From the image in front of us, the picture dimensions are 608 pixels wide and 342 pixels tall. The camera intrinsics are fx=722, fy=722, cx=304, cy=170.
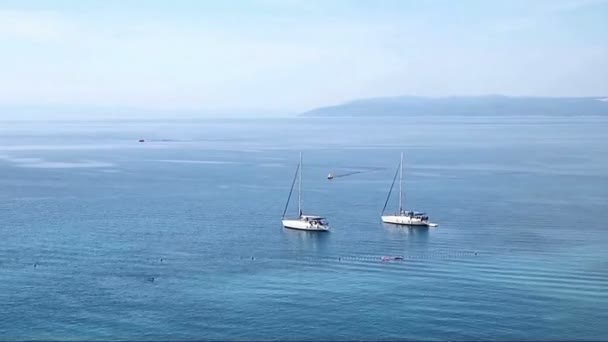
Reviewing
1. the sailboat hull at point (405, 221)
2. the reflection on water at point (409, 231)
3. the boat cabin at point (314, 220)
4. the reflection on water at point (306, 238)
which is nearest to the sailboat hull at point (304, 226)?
the boat cabin at point (314, 220)

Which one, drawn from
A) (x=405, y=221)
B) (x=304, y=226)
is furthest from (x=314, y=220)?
(x=405, y=221)

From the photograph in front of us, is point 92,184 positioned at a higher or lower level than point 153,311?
higher

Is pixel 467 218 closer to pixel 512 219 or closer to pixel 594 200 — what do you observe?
pixel 512 219

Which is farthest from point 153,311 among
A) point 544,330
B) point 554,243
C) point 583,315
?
point 554,243

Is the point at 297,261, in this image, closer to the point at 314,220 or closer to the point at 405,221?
the point at 314,220

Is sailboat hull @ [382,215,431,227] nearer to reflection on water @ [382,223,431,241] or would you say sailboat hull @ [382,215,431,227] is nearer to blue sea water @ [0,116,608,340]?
reflection on water @ [382,223,431,241]

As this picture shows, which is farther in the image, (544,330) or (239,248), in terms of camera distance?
(239,248)
